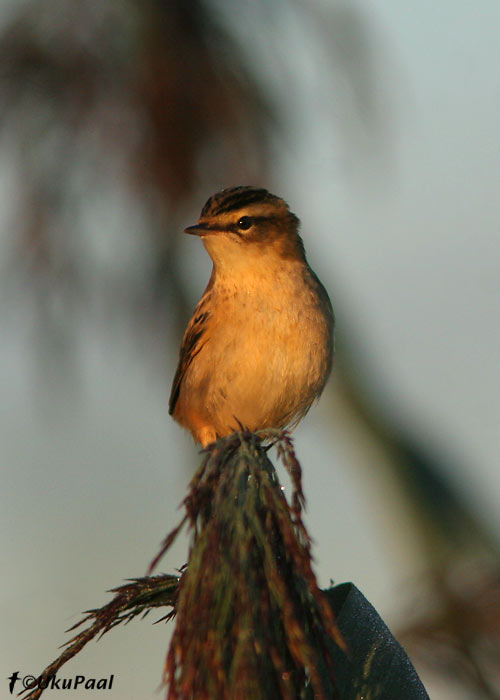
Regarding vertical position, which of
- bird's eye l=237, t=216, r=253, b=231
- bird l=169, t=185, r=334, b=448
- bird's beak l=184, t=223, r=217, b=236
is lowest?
bird l=169, t=185, r=334, b=448

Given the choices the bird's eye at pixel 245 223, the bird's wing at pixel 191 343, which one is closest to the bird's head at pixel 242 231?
the bird's eye at pixel 245 223

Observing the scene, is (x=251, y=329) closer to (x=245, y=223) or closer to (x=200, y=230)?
(x=200, y=230)

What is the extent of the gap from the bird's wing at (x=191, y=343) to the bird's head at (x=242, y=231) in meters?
0.27

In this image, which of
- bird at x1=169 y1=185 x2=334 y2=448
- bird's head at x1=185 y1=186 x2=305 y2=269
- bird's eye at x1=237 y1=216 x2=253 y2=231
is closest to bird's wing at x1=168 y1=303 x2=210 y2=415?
bird at x1=169 y1=185 x2=334 y2=448

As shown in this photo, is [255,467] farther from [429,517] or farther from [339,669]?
[429,517]

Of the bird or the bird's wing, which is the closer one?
the bird

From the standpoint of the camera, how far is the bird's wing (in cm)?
464

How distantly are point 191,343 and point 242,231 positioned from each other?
63cm

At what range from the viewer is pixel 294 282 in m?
4.54

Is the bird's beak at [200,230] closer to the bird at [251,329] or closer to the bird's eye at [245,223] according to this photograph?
the bird at [251,329]

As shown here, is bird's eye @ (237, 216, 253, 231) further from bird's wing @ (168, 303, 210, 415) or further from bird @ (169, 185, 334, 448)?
bird's wing @ (168, 303, 210, 415)

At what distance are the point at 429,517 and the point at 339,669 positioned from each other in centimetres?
268

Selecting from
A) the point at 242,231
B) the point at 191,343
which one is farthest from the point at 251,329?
the point at 242,231

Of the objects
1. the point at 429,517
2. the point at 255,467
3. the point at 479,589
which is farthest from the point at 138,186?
the point at 255,467
